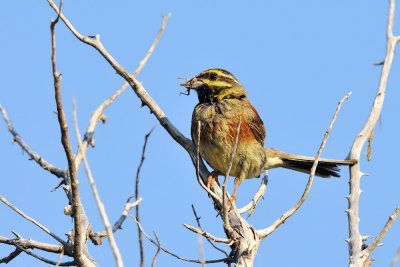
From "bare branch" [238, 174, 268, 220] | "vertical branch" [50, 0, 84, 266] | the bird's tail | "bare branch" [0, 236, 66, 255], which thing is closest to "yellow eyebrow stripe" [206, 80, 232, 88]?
the bird's tail

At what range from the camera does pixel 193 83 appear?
22.9 ft

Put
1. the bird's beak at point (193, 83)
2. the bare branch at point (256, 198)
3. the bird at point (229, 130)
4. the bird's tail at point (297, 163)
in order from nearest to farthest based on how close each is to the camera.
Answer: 1. the bare branch at point (256, 198)
2. the bird at point (229, 130)
3. the bird's beak at point (193, 83)
4. the bird's tail at point (297, 163)

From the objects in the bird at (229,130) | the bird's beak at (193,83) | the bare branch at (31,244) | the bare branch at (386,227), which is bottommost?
the bare branch at (31,244)

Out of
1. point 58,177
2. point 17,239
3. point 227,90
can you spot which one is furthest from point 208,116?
point 17,239

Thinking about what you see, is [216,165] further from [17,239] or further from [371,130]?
[17,239]

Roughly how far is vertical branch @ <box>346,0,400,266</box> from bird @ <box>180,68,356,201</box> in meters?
1.47

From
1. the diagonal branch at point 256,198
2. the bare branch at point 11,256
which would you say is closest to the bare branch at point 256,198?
the diagonal branch at point 256,198

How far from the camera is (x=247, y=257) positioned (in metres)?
4.92

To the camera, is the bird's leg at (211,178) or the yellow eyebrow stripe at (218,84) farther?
the yellow eyebrow stripe at (218,84)

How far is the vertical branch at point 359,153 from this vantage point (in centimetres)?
457

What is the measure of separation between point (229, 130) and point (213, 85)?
67 centimetres

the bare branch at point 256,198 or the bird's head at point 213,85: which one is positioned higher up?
the bird's head at point 213,85

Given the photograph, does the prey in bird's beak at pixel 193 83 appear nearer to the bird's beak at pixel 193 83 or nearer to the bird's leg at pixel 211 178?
the bird's beak at pixel 193 83

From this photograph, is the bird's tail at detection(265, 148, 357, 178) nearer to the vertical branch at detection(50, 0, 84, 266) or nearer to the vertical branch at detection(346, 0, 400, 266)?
the vertical branch at detection(346, 0, 400, 266)
